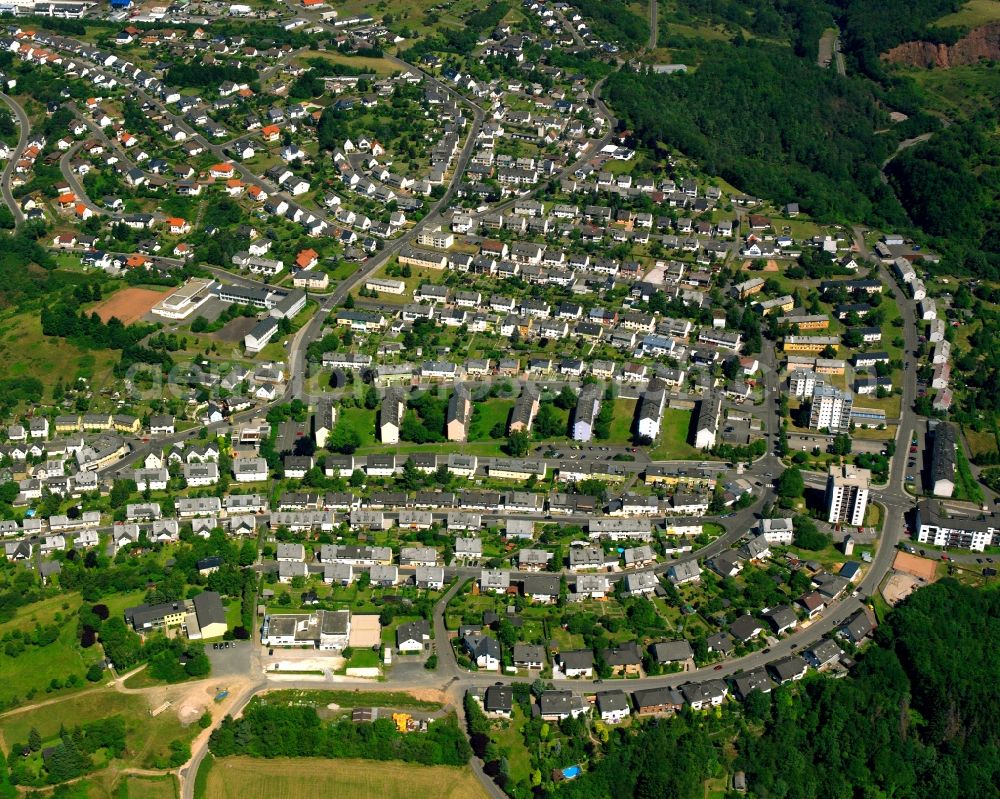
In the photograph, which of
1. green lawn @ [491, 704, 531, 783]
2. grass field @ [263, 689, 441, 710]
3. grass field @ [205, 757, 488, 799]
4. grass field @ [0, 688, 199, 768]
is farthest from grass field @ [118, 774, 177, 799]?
green lawn @ [491, 704, 531, 783]

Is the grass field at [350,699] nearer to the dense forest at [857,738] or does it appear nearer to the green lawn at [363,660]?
the green lawn at [363,660]

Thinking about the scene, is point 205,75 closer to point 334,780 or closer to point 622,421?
point 622,421

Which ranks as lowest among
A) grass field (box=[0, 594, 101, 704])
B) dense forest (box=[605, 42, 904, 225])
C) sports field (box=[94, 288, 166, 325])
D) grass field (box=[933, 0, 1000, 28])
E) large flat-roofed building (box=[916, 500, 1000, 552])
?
grass field (box=[0, 594, 101, 704])

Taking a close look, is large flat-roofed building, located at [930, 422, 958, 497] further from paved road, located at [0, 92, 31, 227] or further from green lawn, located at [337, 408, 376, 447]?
paved road, located at [0, 92, 31, 227]

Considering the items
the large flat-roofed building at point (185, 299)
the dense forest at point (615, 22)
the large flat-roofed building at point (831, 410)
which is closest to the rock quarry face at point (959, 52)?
the dense forest at point (615, 22)

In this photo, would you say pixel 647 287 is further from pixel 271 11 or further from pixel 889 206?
pixel 271 11

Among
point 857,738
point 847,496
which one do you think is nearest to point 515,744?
point 857,738
